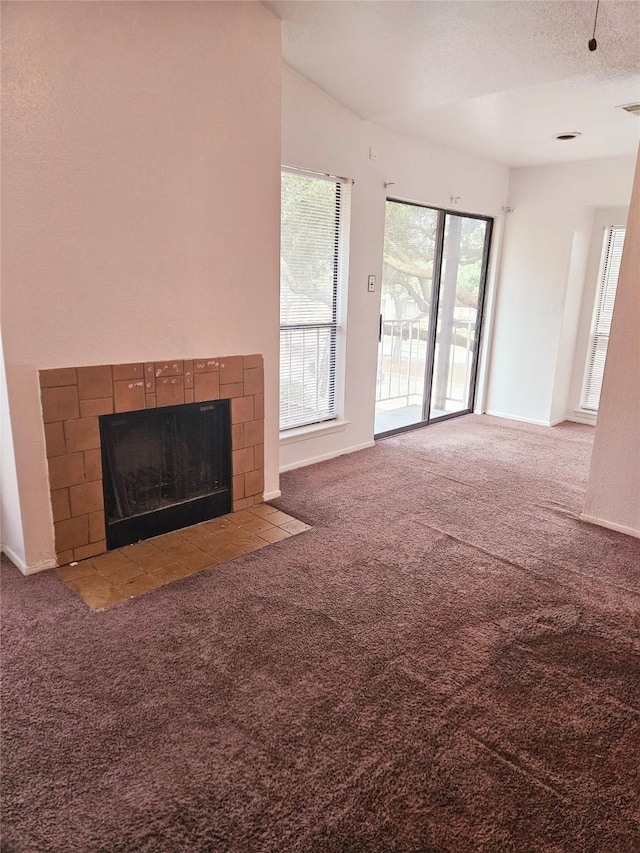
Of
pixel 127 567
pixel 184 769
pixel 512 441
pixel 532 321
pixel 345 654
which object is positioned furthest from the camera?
pixel 532 321

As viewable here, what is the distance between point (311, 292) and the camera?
3.95 metres

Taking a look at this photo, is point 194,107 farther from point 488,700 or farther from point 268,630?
point 488,700

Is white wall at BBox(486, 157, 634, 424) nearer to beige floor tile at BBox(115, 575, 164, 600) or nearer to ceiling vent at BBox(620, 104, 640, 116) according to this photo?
ceiling vent at BBox(620, 104, 640, 116)

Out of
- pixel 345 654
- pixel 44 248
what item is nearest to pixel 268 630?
pixel 345 654

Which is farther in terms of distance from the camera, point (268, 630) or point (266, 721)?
point (268, 630)

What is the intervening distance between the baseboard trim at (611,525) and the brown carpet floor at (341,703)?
14 centimetres

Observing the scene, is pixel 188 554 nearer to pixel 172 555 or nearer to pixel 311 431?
pixel 172 555

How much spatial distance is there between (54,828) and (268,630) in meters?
0.95

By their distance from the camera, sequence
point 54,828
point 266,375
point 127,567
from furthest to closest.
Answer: point 266,375 < point 127,567 < point 54,828

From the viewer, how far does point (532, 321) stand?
5582mm

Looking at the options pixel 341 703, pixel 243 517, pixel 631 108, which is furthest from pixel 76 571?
pixel 631 108

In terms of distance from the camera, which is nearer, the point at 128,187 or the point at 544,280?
the point at 128,187

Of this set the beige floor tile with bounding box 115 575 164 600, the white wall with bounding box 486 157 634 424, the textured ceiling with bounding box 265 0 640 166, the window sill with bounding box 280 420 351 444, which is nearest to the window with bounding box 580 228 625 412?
the white wall with bounding box 486 157 634 424

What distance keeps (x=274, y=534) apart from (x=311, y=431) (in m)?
1.24
